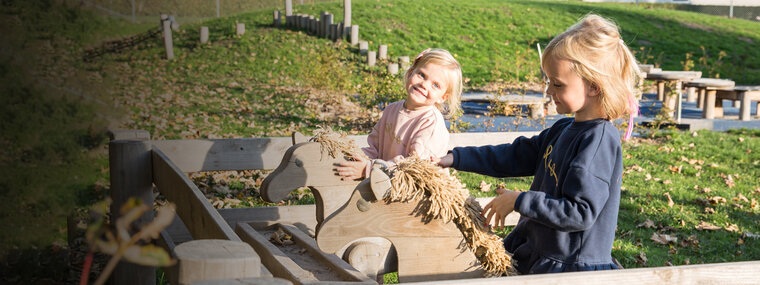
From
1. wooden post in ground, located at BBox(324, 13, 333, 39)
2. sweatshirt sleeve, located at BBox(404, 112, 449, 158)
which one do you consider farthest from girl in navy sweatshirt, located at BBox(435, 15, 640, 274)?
wooden post in ground, located at BBox(324, 13, 333, 39)

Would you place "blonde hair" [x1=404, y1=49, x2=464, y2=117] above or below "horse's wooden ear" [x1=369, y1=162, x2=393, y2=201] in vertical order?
above

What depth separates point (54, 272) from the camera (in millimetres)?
5070

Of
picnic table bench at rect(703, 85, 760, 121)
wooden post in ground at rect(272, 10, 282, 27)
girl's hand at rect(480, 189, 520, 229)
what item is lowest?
picnic table bench at rect(703, 85, 760, 121)

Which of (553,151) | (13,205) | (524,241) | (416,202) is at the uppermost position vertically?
(553,151)

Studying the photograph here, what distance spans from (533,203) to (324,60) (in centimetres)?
1140

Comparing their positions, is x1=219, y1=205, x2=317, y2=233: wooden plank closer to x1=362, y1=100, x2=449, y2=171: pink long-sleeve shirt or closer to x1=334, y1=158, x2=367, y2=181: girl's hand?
x1=362, y1=100, x2=449, y2=171: pink long-sleeve shirt

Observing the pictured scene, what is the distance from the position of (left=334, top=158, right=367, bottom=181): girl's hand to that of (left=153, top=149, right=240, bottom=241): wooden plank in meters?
0.65

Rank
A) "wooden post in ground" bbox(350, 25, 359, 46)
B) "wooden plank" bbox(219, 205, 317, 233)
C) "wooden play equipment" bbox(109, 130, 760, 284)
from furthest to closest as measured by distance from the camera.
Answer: "wooden post in ground" bbox(350, 25, 359, 46)
"wooden plank" bbox(219, 205, 317, 233)
"wooden play equipment" bbox(109, 130, 760, 284)

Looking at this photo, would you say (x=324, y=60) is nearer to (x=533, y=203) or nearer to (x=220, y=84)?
(x=220, y=84)

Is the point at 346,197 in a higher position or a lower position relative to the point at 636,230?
higher

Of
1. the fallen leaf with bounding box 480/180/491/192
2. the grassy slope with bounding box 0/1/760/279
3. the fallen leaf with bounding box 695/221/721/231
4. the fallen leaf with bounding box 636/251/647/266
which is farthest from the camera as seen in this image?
the fallen leaf with bounding box 480/180/491/192

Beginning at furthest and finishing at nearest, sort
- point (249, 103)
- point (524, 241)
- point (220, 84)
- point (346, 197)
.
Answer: point (220, 84) < point (249, 103) < point (346, 197) < point (524, 241)

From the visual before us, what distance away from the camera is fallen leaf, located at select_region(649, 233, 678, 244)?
6.10m

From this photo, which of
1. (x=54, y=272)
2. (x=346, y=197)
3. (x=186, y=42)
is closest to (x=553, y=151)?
(x=346, y=197)
